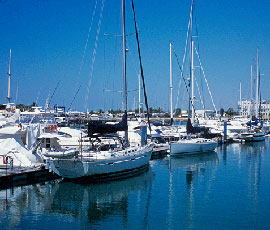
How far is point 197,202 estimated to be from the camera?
78.1 ft

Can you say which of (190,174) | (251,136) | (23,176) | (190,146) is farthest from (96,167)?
(251,136)

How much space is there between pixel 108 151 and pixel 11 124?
31.4 feet

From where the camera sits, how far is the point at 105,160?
27.7 m

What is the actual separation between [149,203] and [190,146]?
2231cm

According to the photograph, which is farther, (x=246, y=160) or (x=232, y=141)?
(x=232, y=141)

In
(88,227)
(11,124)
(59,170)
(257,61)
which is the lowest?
(88,227)

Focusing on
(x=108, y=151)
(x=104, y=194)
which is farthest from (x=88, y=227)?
(x=108, y=151)

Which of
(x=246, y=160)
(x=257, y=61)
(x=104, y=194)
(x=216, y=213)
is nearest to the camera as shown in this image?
(x=216, y=213)

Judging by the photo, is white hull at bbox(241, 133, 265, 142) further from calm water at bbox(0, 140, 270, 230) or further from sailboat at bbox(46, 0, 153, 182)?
sailboat at bbox(46, 0, 153, 182)

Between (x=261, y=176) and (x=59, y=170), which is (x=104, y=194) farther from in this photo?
(x=261, y=176)

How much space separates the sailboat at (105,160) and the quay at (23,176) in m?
1.50

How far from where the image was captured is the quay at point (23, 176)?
25.5 meters

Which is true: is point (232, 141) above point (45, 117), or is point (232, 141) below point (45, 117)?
below

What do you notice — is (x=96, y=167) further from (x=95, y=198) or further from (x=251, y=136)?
(x=251, y=136)
